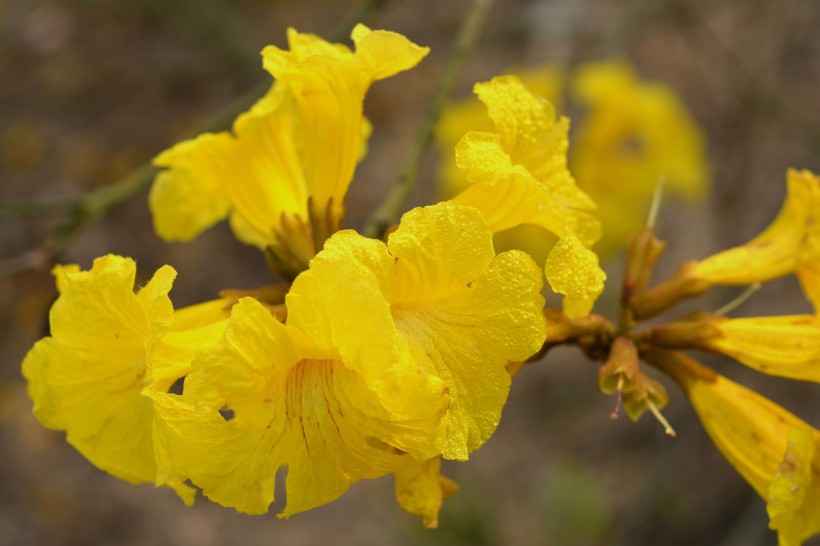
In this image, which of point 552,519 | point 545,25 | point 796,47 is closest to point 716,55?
point 796,47

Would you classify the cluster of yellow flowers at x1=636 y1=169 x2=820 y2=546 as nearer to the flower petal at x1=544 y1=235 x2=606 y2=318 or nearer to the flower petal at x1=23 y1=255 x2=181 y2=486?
the flower petal at x1=544 y1=235 x2=606 y2=318

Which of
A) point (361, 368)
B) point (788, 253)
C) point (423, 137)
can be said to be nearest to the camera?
point (361, 368)

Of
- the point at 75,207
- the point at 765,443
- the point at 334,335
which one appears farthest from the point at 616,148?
the point at 334,335

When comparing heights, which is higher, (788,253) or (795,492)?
(788,253)

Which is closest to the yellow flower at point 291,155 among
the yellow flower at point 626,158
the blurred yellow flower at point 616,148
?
the blurred yellow flower at point 616,148

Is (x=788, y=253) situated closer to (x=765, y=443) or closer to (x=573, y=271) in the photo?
(x=765, y=443)

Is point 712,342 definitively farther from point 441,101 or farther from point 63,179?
point 63,179
